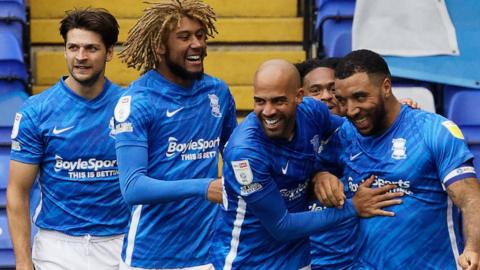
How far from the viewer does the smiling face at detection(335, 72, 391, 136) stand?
15.3 feet

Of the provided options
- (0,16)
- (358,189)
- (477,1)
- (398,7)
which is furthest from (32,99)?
(477,1)

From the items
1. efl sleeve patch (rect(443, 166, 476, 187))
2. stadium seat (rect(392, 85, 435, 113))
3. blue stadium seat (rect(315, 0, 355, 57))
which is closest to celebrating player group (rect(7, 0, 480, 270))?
efl sleeve patch (rect(443, 166, 476, 187))

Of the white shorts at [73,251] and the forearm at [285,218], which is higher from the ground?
the forearm at [285,218]

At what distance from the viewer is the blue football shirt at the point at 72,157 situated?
18.0ft

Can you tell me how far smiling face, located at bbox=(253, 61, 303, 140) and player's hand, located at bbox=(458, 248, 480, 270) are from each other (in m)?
0.88

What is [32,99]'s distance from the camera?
5594mm

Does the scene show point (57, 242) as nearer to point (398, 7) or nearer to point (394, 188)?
point (394, 188)

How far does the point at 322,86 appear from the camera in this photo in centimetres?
562

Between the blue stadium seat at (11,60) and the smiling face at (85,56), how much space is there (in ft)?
7.32

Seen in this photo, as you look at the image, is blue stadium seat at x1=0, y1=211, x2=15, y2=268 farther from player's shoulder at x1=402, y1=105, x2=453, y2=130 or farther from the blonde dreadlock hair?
player's shoulder at x1=402, y1=105, x2=453, y2=130

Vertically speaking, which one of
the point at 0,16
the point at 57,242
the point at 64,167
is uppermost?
the point at 0,16

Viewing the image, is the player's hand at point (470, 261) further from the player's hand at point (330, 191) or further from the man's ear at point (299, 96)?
the man's ear at point (299, 96)

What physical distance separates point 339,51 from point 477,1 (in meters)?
1.11

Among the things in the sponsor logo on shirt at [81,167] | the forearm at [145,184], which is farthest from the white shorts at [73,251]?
the forearm at [145,184]
